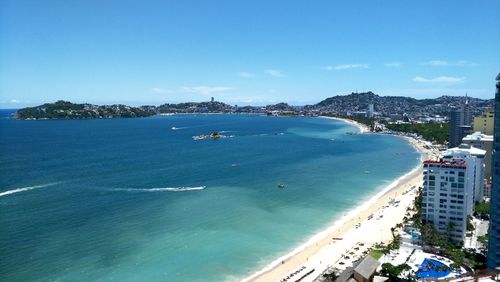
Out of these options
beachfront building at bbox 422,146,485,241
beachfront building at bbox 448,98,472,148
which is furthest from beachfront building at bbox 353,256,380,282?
beachfront building at bbox 448,98,472,148

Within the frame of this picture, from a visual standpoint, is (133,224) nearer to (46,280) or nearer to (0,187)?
(46,280)

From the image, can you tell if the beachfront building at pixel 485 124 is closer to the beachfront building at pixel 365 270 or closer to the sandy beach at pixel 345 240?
the sandy beach at pixel 345 240

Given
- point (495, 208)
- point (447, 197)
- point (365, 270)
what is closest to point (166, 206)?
point (365, 270)

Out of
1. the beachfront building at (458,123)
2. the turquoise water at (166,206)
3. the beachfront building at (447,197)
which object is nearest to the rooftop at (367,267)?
the turquoise water at (166,206)

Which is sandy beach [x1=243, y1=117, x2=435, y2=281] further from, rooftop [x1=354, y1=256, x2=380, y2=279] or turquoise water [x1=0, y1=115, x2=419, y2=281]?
rooftop [x1=354, y1=256, x2=380, y2=279]

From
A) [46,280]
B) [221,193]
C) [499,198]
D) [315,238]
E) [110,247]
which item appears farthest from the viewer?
[221,193]

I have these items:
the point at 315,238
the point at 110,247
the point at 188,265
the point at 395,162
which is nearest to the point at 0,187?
the point at 110,247
